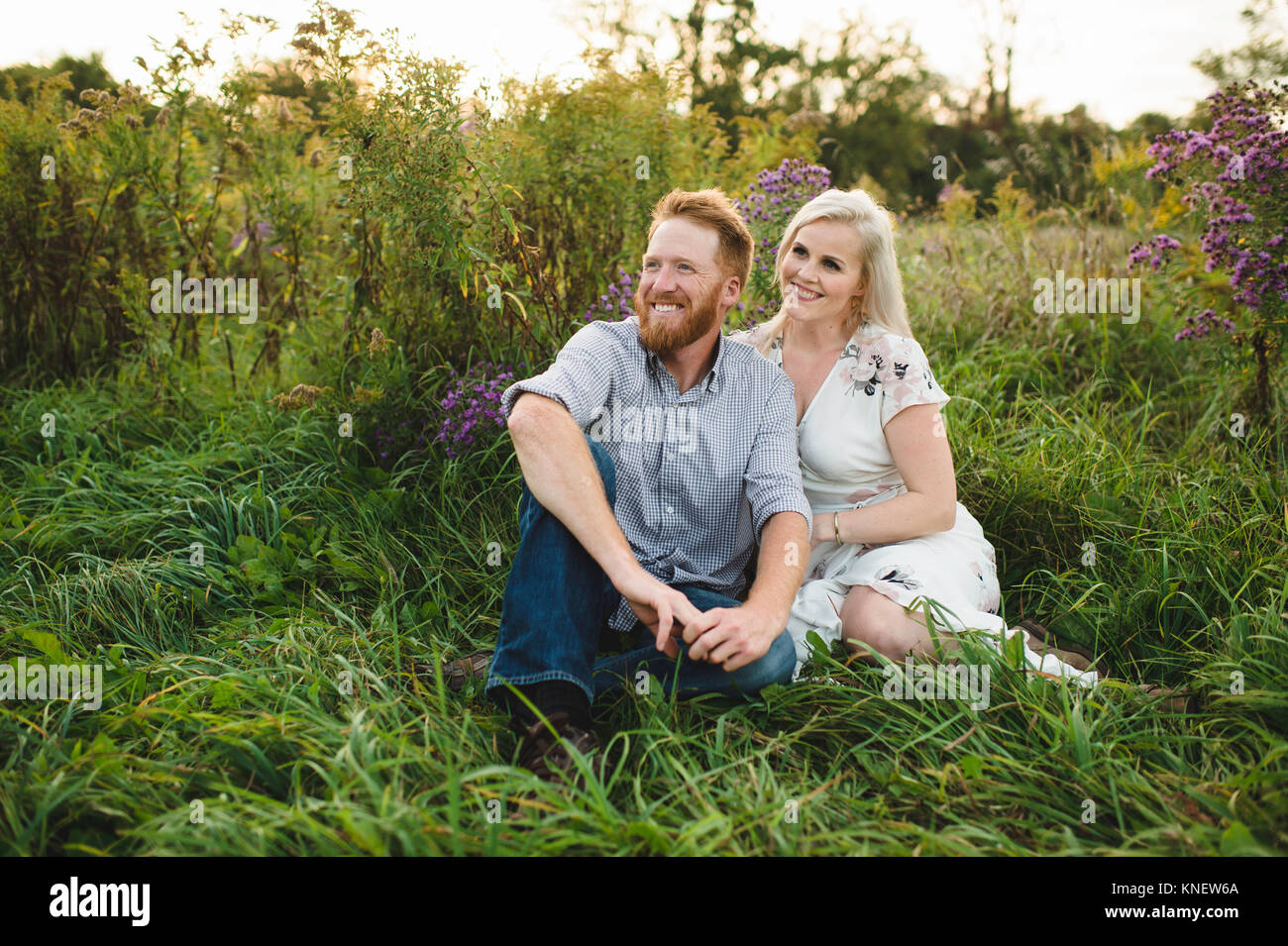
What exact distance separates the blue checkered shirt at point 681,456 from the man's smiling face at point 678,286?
0.10 meters

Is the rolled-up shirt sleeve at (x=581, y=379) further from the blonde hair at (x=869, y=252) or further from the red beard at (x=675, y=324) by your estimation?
the blonde hair at (x=869, y=252)

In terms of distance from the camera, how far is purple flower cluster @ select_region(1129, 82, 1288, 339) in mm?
3254

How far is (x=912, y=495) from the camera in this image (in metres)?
2.56

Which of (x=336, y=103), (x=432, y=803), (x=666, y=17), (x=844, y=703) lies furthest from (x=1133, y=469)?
(x=666, y=17)

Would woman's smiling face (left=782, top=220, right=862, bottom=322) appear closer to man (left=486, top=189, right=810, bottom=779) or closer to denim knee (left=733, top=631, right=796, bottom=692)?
man (left=486, top=189, right=810, bottom=779)

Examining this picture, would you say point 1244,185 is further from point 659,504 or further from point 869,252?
point 659,504

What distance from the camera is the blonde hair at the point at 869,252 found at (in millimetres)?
2689

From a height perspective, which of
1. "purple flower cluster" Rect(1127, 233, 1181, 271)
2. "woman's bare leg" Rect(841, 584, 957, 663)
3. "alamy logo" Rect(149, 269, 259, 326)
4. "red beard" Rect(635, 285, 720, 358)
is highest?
"purple flower cluster" Rect(1127, 233, 1181, 271)

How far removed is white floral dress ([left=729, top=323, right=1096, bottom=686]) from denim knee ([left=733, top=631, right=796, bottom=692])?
0.17m

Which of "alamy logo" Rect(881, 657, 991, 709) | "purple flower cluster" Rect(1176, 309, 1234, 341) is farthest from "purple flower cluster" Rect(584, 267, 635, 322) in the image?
"purple flower cluster" Rect(1176, 309, 1234, 341)

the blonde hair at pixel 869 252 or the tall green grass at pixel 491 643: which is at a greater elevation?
the blonde hair at pixel 869 252

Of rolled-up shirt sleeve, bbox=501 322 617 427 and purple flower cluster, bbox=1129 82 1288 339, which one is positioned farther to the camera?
purple flower cluster, bbox=1129 82 1288 339

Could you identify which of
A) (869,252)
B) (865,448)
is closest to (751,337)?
(869,252)

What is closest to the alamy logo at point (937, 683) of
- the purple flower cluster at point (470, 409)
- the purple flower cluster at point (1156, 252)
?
the purple flower cluster at point (470, 409)
